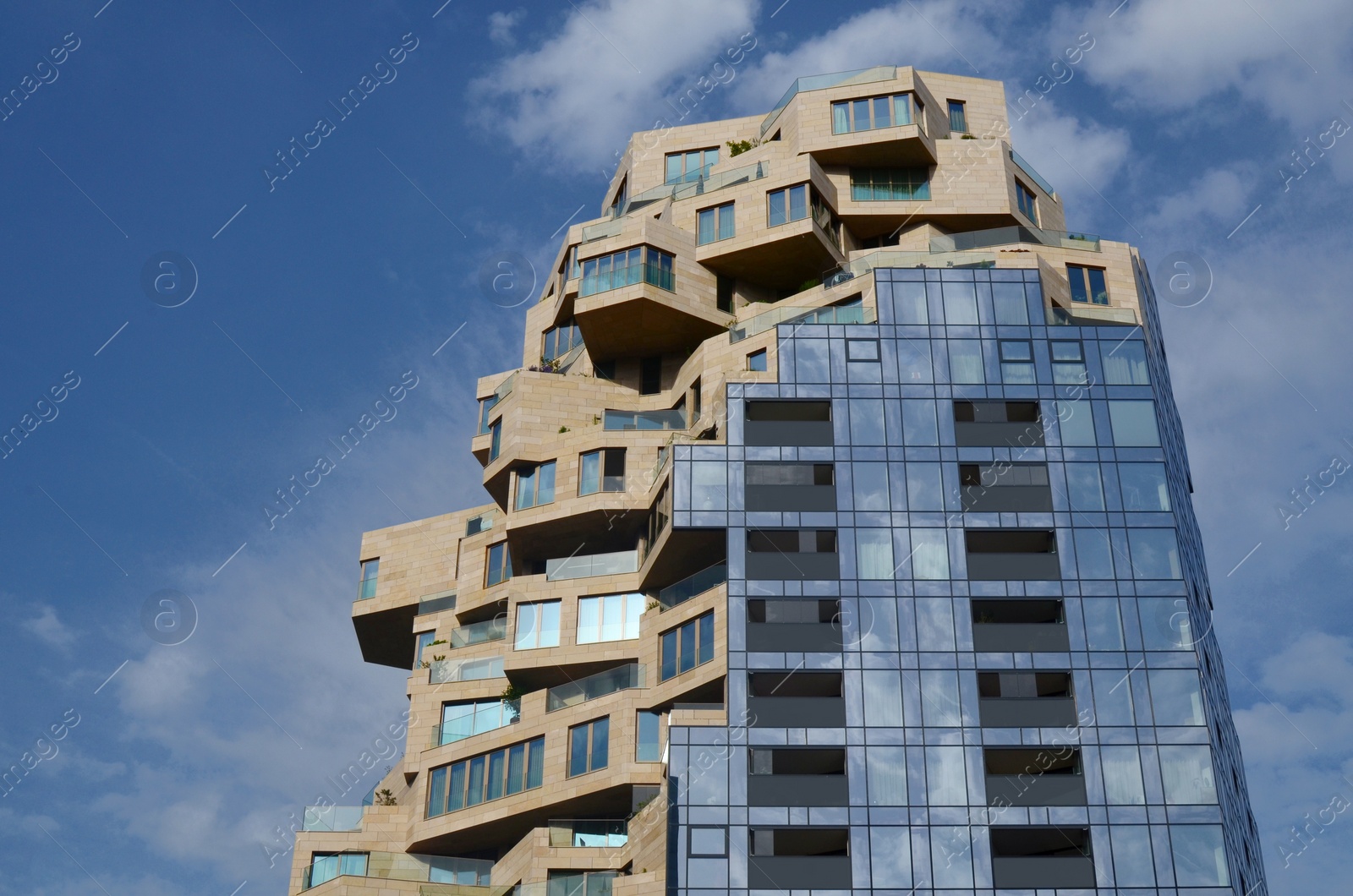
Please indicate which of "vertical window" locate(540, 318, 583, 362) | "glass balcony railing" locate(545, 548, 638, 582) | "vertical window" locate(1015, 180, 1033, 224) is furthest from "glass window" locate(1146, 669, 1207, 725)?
"vertical window" locate(540, 318, 583, 362)

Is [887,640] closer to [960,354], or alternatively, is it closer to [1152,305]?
[960,354]

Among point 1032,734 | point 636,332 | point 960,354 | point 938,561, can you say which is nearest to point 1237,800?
point 1032,734

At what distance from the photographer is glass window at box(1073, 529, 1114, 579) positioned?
68438 millimetres

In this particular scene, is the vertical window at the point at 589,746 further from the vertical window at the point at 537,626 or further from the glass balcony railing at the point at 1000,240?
the glass balcony railing at the point at 1000,240

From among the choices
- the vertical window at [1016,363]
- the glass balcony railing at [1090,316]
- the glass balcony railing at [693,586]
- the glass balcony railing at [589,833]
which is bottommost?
the glass balcony railing at [589,833]

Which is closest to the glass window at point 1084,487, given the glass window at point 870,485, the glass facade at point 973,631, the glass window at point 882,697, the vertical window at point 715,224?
the glass facade at point 973,631

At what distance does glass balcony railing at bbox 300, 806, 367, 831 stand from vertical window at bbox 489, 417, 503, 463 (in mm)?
19998

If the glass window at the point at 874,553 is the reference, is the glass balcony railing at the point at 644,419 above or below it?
above

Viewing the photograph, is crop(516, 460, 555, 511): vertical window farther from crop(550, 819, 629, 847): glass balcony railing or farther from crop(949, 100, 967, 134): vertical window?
crop(949, 100, 967, 134): vertical window

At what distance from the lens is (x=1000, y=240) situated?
79.9 m

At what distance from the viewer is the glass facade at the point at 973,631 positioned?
6203 cm

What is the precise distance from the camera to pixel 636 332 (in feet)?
292

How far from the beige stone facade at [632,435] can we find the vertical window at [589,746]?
0.43m

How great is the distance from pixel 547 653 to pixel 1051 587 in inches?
973
